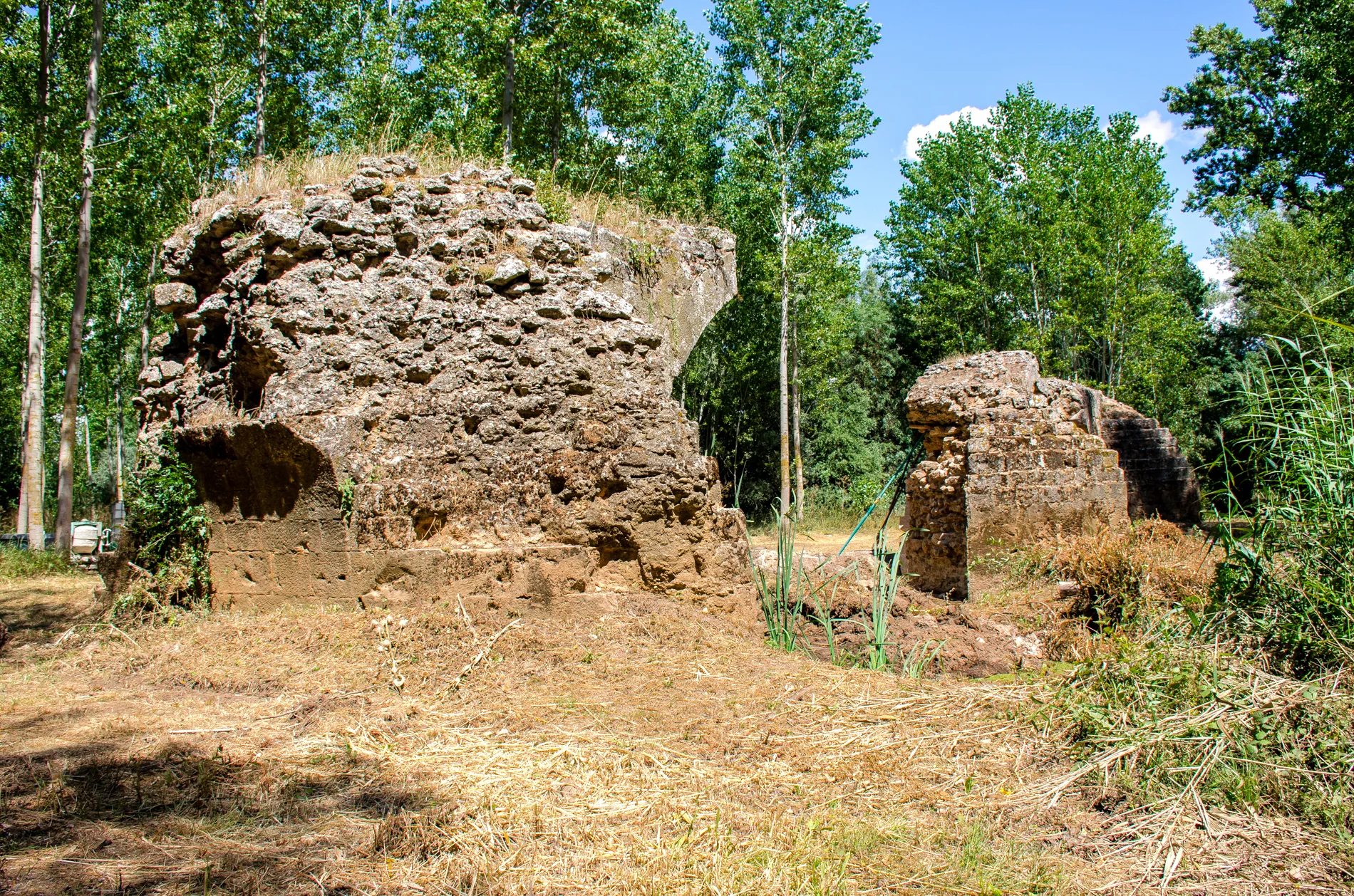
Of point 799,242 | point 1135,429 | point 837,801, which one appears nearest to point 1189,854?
point 837,801

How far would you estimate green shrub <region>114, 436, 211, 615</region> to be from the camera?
6164 mm

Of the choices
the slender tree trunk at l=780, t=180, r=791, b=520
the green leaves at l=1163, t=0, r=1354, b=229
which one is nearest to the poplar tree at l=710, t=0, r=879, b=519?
the slender tree trunk at l=780, t=180, r=791, b=520

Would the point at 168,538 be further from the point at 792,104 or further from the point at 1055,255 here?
the point at 1055,255

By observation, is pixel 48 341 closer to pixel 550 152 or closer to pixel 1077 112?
pixel 550 152

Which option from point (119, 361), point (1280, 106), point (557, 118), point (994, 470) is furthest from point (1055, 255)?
point (119, 361)

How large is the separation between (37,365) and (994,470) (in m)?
15.4

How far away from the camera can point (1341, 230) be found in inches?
830

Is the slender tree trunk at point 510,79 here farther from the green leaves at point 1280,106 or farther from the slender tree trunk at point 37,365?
the green leaves at point 1280,106

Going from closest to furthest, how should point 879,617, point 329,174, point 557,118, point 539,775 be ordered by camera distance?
point 539,775, point 879,617, point 329,174, point 557,118

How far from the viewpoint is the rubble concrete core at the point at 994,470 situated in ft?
28.1

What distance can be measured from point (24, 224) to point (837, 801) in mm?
24431

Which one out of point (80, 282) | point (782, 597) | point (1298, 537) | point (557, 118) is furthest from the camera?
point (557, 118)

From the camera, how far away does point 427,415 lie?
602 cm

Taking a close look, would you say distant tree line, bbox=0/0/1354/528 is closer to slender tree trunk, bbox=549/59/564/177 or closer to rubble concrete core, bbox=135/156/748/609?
slender tree trunk, bbox=549/59/564/177
